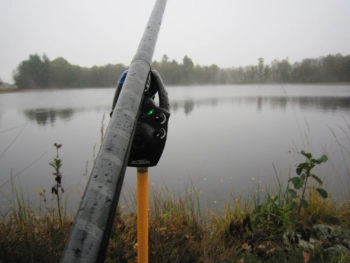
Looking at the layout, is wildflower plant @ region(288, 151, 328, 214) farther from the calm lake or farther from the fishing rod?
the fishing rod

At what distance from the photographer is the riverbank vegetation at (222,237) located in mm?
1723

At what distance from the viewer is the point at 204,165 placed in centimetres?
570

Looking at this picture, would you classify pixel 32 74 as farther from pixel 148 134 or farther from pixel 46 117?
pixel 148 134

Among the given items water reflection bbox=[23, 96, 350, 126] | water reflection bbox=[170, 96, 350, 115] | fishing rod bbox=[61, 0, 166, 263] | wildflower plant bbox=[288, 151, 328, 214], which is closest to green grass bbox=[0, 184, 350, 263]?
wildflower plant bbox=[288, 151, 328, 214]

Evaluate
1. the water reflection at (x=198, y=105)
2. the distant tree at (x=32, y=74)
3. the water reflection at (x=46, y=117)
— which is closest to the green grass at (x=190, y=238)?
the water reflection at (x=198, y=105)

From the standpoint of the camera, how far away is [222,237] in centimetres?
237

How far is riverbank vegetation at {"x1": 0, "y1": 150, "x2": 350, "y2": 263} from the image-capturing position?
1723 millimetres

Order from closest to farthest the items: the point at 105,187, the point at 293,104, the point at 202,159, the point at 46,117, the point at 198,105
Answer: the point at 105,187, the point at 202,159, the point at 46,117, the point at 293,104, the point at 198,105

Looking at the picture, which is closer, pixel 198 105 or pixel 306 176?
pixel 306 176

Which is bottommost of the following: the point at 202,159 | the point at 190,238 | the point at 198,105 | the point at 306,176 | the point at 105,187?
the point at 202,159

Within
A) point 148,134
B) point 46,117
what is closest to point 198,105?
point 46,117

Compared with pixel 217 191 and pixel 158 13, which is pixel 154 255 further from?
pixel 217 191

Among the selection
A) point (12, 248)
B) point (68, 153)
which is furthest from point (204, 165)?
point (12, 248)

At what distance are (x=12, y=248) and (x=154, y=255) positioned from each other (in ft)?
3.30
